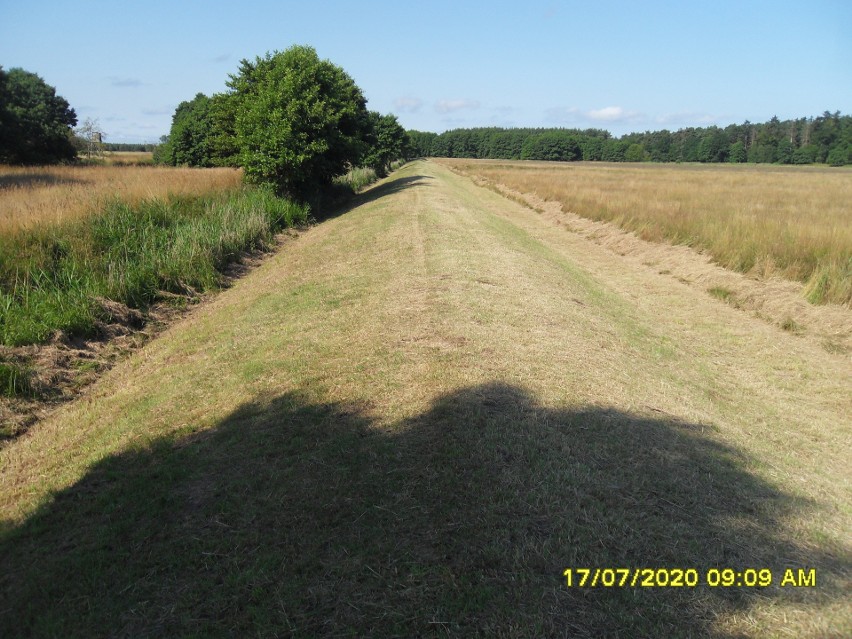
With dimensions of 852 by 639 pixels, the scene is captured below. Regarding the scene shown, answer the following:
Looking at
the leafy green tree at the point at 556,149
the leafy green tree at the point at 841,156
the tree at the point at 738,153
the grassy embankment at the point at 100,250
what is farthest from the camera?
the leafy green tree at the point at 556,149

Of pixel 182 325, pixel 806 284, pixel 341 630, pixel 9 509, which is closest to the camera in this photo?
pixel 341 630

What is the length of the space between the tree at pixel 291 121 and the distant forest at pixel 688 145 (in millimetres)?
74983

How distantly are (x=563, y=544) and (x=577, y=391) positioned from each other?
2281mm

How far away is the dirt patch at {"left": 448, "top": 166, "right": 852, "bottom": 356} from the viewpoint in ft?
→ 27.1

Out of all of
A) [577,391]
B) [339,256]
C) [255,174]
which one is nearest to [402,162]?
[255,174]

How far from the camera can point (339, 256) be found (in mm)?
12164

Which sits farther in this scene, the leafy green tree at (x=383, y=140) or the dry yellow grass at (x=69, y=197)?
the leafy green tree at (x=383, y=140)

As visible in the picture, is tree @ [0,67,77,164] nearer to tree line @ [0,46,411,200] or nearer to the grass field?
tree line @ [0,46,411,200]

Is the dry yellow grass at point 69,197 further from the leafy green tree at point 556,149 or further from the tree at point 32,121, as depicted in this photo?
the leafy green tree at point 556,149

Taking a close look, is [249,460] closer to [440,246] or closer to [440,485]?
[440,485]

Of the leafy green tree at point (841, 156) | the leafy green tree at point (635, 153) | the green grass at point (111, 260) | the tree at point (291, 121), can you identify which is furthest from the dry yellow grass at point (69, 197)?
the leafy green tree at point (635, 153)

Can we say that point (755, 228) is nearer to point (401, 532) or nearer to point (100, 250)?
point (401, 532)

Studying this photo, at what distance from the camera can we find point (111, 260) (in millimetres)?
9172
